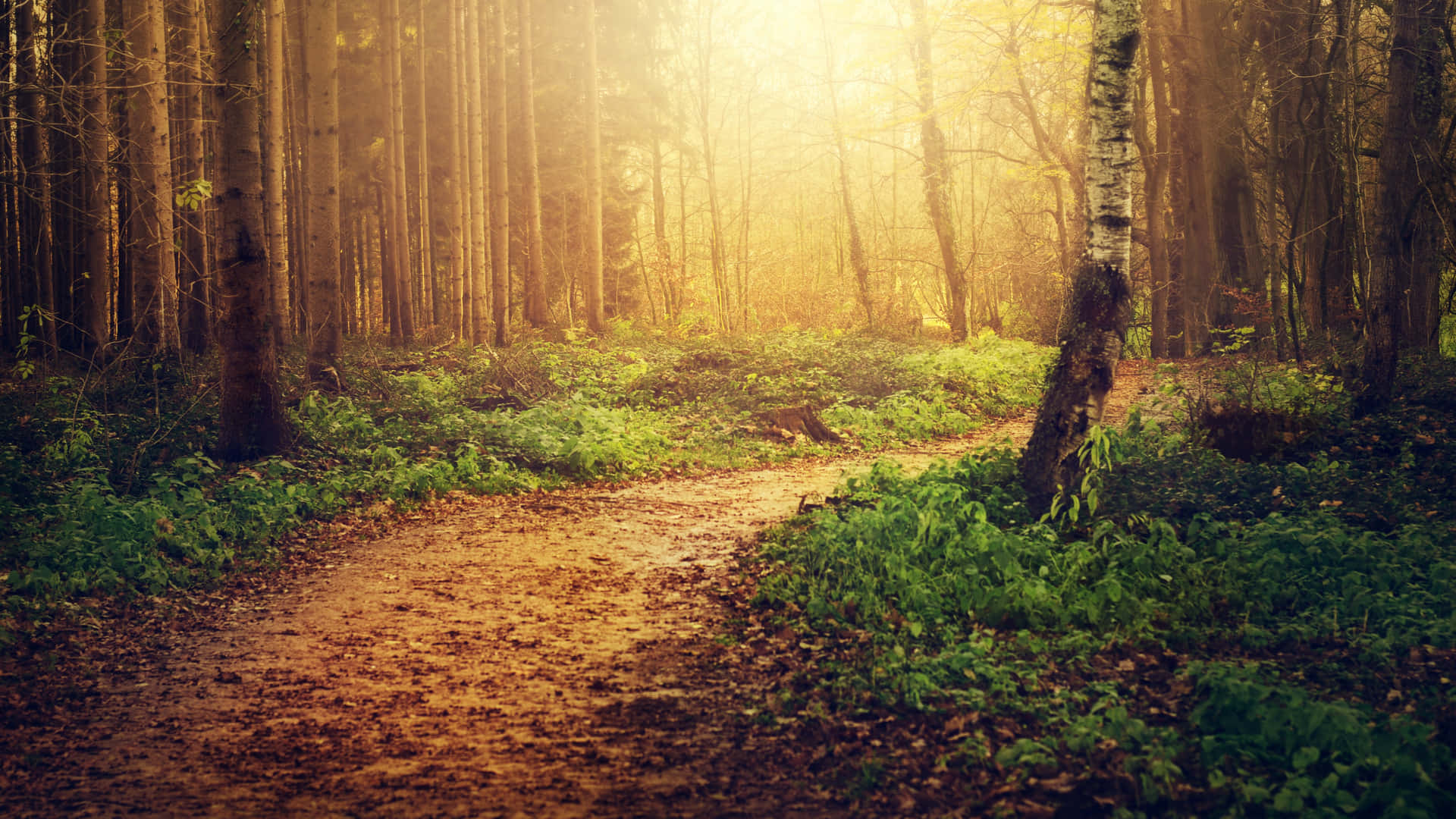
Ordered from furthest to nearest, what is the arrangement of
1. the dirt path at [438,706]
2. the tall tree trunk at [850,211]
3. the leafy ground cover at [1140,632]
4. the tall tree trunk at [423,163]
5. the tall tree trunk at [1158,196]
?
the tall tree trunk at [850,211] → the tall tree trunk at [423,163] → the tall tree trunk at [1158,196] → the dirt path at [438,706] → the leafy ground cover at [1140,632]

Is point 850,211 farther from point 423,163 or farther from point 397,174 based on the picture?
point 397,174

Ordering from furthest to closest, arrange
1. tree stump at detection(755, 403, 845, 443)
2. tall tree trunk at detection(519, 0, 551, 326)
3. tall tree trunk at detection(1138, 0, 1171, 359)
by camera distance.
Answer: tall tree trunk at detection(519, 0, 551, 326) < tall tree trunk at detection(1138, 0, 1171, 359) < tree stump at detection(755, 403, 845, 443)

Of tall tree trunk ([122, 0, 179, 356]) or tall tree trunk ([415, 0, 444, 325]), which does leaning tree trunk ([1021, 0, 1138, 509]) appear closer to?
tall tree trunk ([122, 0, 179, 356])

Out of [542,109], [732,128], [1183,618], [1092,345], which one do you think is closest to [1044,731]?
[1183,618]

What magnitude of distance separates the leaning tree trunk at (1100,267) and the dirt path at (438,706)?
3.21m

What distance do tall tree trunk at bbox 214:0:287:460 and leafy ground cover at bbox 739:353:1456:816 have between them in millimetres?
6440

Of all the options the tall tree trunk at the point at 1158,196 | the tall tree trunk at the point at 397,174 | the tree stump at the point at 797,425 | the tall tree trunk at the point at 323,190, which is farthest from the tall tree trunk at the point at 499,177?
the tall tree trunk at the point at 1158,196

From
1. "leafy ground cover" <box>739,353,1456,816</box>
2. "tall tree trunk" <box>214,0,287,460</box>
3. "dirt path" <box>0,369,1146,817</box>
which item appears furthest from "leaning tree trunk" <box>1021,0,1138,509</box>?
"tall tree trunk" <box>214,0,287,460</box>

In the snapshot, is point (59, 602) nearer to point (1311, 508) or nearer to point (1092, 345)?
point (1092, 345)

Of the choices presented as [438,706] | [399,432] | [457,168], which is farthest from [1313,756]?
[457,168]

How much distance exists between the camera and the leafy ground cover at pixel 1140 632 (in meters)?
3.88

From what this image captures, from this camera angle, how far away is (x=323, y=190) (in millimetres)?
15516

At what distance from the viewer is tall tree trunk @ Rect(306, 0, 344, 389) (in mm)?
14984

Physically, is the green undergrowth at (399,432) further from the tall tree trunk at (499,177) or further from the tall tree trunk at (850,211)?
the tall tree trunk at (850,211)
